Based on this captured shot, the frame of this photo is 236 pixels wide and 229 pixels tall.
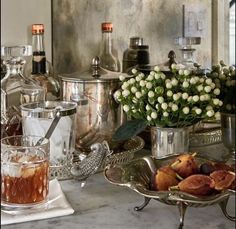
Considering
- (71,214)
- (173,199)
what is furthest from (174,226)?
(71,214)

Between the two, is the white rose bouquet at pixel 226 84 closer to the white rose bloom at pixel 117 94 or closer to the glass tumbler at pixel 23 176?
the white rose bloom at pixel 117 94

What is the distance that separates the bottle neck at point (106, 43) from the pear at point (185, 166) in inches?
21.3

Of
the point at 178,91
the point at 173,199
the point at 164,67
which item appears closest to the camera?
the point at 173,199

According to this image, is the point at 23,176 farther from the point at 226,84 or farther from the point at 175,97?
the point at 226,84

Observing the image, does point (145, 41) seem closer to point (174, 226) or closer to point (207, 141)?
point (207, 141)

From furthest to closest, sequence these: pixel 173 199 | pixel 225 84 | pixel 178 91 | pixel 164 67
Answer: pixel 164 67 < pixel 225 84 < pixel 178 91 < pixel 173 199

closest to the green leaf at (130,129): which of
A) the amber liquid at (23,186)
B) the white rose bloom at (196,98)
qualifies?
the white rose bloom at (196,98)

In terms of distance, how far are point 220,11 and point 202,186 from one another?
2.08ft

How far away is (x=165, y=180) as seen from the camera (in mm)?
875

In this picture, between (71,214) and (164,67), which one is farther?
(164,67)

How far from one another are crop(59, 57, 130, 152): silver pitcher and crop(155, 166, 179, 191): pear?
32 cm

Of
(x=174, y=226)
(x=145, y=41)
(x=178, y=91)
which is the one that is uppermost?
(x=145, y=41)

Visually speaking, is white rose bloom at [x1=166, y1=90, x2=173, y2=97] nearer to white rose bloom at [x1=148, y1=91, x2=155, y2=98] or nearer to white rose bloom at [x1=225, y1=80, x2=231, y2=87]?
white rose bloom at [x1=148, y1=91, x2=155, y2=98]

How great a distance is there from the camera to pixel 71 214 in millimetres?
872
